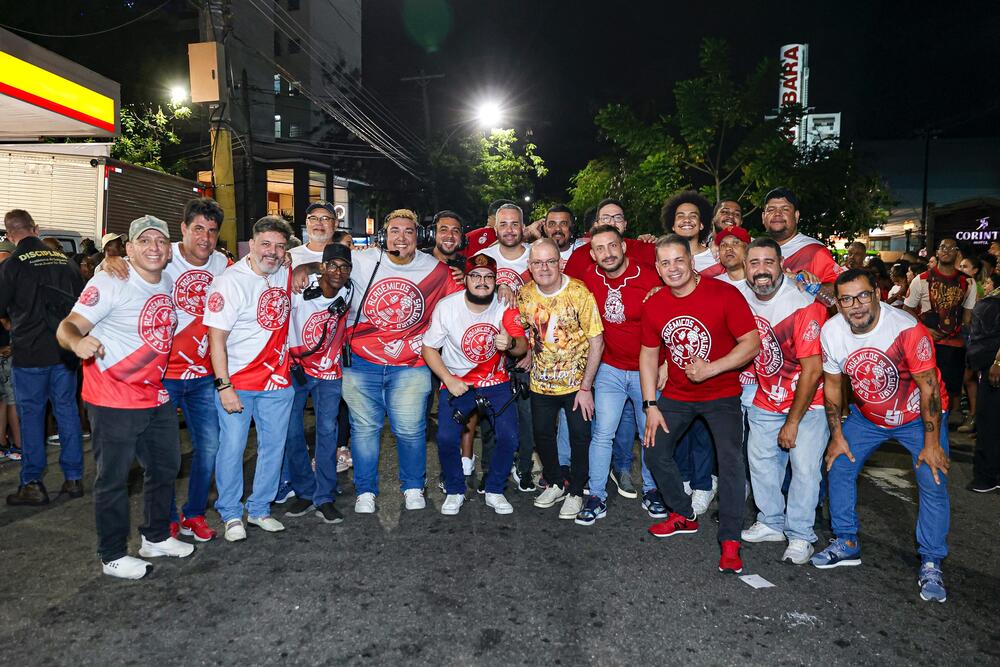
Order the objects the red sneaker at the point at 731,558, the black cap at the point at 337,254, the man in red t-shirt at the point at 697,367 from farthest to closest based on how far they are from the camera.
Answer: the black cap at the point at 337,254, the man in red t-shirt at the point at 697,367, the red sneaker at the point at 731,558

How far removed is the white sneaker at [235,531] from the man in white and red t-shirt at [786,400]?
3.42m

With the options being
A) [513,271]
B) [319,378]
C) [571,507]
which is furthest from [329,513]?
[513,271]

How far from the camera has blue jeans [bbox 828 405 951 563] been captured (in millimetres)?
4043

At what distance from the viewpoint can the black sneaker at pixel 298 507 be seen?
5223mm

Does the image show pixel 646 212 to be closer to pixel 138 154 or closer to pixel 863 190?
pixel 863 190

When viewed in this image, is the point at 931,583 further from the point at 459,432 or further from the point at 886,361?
the point at 459,432

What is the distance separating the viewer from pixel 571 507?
520 centimetres

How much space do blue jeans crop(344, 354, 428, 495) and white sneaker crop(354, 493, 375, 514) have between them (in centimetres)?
4

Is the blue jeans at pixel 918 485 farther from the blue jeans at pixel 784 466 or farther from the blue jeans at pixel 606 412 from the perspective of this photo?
the blue jeans at pixel 606 412

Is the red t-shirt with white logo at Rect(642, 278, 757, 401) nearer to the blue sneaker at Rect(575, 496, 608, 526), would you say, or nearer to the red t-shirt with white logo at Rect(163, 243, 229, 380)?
the blue sneaker at Rect(575, 496, 608, 526)

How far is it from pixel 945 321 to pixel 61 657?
28.7 feet

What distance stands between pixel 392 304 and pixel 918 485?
3.66 m

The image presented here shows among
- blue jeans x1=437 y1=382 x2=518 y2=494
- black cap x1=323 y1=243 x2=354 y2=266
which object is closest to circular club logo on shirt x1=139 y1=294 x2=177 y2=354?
black cap x1=323 y1=243 x2=354 y2=266

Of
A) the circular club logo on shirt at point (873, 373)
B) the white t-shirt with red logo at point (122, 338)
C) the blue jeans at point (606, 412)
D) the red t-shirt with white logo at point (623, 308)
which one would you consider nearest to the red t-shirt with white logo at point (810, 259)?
the red t-shirt with white logo at point (623, 308)
